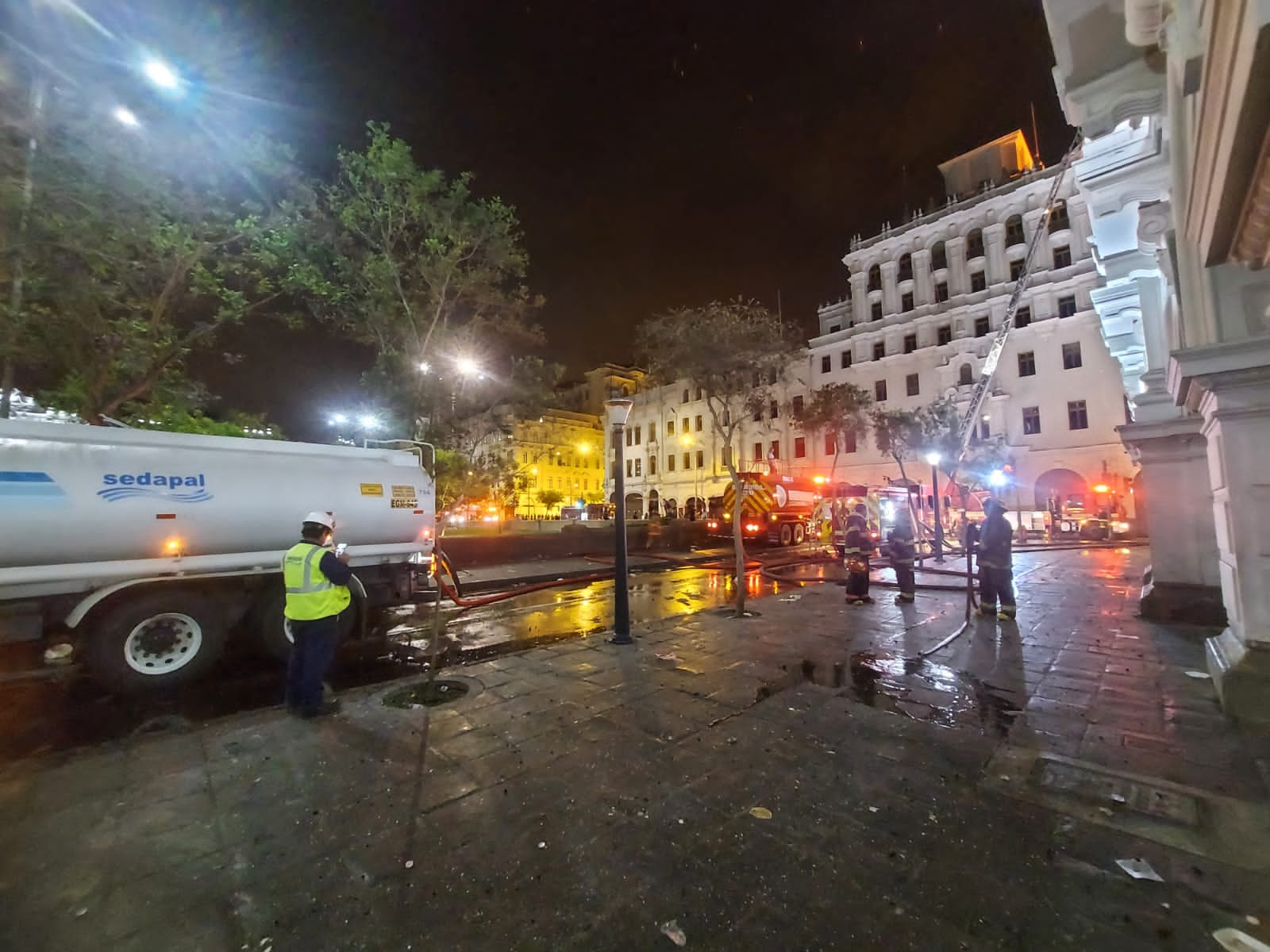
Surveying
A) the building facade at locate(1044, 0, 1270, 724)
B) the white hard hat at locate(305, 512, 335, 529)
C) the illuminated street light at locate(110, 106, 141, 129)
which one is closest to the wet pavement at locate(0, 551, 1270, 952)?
the building facade at locate(1044, 0, 1270, 724)

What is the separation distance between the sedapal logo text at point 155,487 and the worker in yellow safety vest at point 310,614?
7.48ft

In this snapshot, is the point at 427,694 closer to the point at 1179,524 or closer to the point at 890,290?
the point at 1179,524

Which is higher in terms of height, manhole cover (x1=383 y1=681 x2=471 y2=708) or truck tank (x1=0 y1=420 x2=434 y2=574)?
truck tank (x1=0 y1=420 x2=434 y2=574)

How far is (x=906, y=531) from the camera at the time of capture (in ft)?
32.5

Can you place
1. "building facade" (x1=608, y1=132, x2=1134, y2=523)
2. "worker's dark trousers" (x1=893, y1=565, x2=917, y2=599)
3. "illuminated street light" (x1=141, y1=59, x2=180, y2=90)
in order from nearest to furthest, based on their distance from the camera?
"illuminated street light" (x1=141, y1=59, x2=180, y2=90) < "worker's dark trousers" (x1=893, y1=565, x2=917, y2=599) < "building facade" (x1=608, y1=132, x2=1134, y2=523)

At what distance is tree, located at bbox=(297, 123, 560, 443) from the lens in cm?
1356

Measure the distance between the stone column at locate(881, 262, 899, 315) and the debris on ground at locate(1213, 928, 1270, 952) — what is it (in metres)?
50.3

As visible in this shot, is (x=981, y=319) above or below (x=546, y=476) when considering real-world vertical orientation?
above

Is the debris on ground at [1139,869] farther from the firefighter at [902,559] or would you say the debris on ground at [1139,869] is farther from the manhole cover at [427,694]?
the firefighter at [902,559]

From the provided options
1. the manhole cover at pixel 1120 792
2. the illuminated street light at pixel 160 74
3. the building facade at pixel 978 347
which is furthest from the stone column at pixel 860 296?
the manhole cover at pixel 1120 792

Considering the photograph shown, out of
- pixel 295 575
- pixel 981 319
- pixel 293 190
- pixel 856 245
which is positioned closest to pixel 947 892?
pixel 295 575

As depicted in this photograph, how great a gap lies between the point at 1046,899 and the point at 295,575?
18.0 feet

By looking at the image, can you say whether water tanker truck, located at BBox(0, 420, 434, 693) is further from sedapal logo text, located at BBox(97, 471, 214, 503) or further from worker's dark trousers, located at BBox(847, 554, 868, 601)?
worker's dark trousers, located at BBox(847, 554, 868, 601)

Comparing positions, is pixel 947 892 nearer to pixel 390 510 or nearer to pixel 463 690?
pixel 463 690
